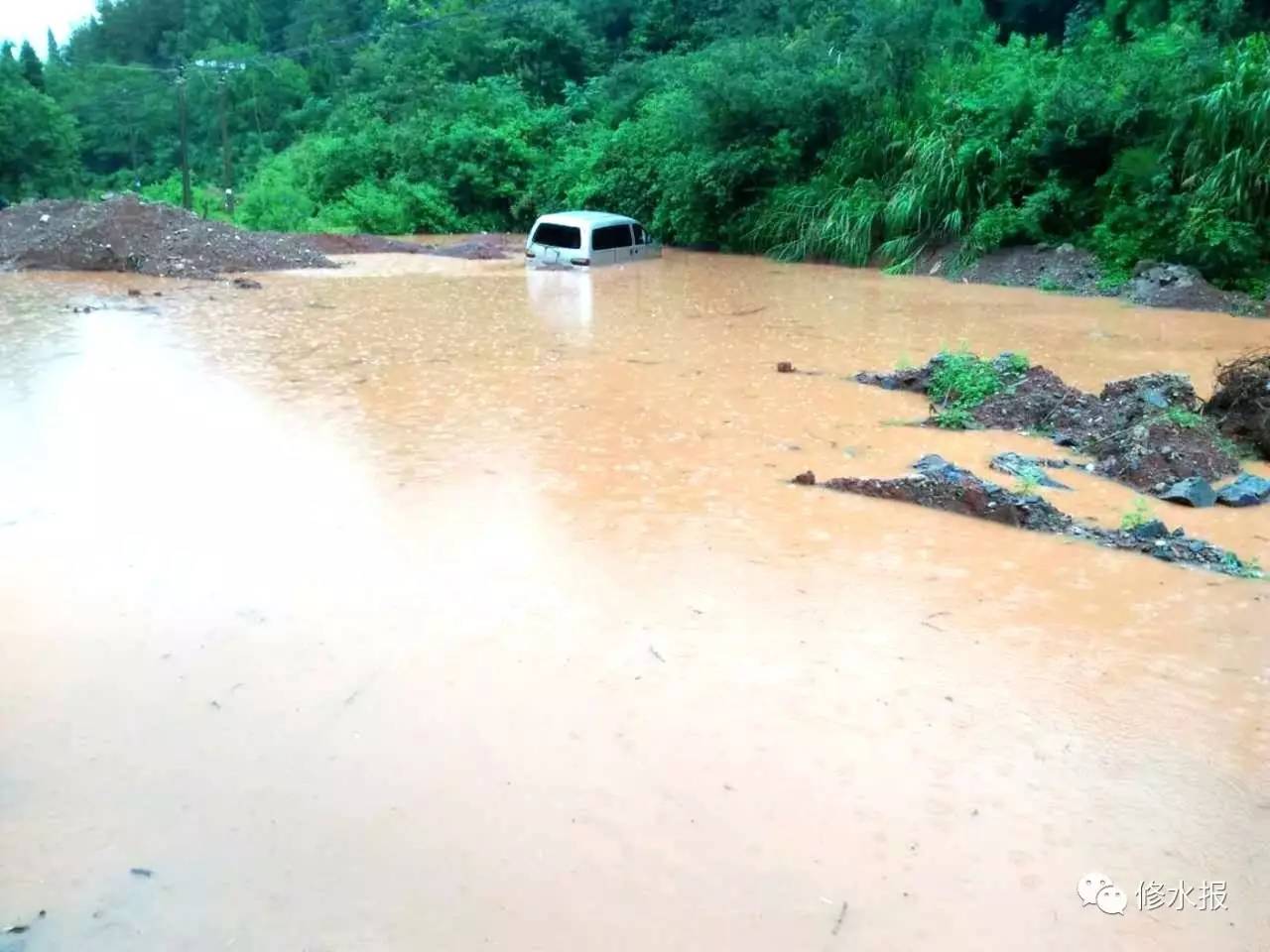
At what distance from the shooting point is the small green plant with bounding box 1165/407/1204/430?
827cm

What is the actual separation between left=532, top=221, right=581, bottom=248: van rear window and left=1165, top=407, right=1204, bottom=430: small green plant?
558 inches

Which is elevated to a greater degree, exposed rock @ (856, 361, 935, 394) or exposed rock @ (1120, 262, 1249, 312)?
exposed rock @ (1120, 262, 1249, 312)

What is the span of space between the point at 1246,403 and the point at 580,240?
560 inches

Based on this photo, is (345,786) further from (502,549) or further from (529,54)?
(529,54)

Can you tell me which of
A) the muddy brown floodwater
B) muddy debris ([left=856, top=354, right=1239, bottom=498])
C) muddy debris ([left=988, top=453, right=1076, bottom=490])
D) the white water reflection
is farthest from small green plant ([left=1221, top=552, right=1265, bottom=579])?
the white water reflection

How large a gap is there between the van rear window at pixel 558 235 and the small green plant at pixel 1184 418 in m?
14.2

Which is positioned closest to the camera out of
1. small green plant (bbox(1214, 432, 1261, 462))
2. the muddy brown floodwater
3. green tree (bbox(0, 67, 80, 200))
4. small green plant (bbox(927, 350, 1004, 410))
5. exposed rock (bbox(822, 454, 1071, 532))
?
the muddy brown floodwater

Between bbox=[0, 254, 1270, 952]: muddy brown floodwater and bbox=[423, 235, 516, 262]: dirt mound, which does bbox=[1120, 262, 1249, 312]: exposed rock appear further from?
bbox=[423, 235, 516, 262]: dirt mound

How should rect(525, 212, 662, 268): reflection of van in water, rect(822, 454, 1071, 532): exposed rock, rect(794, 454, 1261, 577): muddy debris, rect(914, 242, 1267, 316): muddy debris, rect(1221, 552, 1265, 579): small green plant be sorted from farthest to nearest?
1. rect(525, 212, 662, 268): reflection of van in water
2. rect(914, 242, 1267, 316): muddy debris
3. rect(822, 454, 1071, 532): exposed rock
4. rect(794, 454, 1261, 577): muddy debris
5. rect(1221, 552, 1265, 579): small green plant

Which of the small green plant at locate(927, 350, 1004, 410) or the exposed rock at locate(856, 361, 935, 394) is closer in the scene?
the small green plant at locate(927, 350, 1004, 410)

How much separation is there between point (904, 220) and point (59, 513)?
17065mm

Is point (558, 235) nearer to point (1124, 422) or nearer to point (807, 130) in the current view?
point (807, 130)

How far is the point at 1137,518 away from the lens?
269 inches

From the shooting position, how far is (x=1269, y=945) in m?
3.32
